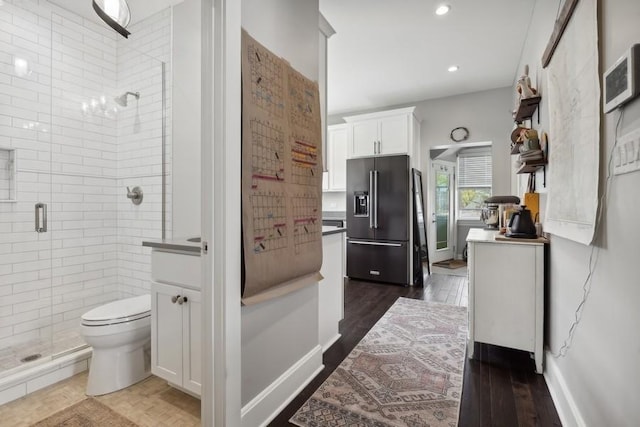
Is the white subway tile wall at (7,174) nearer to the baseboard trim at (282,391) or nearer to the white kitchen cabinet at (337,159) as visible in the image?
the baseboard trim at (282,391)

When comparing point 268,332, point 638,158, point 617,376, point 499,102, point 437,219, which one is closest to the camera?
point 638,158

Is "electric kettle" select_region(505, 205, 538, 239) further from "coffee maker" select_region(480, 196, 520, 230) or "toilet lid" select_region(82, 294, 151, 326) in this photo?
"toilet lid" select_region(82, 294, 151, 326)

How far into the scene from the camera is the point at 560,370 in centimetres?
165

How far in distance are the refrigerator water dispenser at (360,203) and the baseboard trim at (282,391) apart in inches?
104

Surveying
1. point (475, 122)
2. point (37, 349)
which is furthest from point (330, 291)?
point (475, 122)

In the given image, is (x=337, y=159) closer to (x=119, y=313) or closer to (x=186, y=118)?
(x=186, y=118)

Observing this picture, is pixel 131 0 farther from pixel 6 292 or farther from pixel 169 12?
pixel 6 292

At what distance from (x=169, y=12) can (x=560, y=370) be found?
3.80 meters

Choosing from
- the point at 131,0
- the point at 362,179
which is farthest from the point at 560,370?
the point at 131,0

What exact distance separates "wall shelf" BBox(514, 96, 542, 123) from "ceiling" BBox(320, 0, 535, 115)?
90cm

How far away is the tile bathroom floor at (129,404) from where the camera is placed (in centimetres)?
156

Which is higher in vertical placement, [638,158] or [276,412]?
[638,158]

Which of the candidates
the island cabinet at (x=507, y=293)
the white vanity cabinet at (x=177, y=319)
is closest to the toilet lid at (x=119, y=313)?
the white vanity cabinet at (x=177, y=319)

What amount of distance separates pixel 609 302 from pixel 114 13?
265 cm
